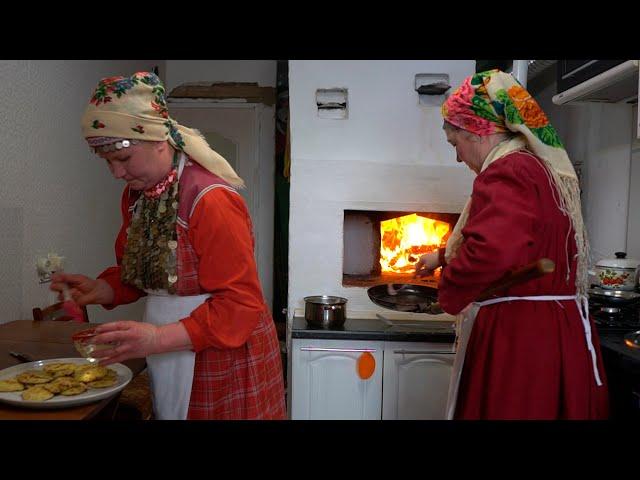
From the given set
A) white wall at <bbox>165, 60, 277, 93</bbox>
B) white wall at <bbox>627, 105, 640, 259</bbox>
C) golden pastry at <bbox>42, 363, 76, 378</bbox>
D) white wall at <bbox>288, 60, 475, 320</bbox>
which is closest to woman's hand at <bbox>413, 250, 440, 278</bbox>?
white wall at <bbox>288, 60, 475, 320</bbox>

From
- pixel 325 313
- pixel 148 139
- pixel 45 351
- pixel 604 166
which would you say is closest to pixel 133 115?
pixel 148 139

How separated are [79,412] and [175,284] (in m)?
0.30

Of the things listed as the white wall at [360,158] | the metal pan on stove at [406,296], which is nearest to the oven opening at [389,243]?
the white wall at [360,158]

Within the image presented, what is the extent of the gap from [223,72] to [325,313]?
2411mm

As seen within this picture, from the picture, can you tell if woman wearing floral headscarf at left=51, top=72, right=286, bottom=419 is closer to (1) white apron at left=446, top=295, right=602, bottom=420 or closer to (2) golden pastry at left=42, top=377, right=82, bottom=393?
(2) golden pastry at left=42, top=377, right=82, bottom=393

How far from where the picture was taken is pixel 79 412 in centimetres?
96

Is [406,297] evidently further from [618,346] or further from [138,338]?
[138,338]

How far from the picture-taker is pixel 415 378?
2.19 meters

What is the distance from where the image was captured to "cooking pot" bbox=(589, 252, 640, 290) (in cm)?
203

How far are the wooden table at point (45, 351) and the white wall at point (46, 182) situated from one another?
318 millimetres

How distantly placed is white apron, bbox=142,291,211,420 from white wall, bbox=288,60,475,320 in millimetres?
1332

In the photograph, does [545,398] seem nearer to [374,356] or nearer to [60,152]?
[374,356]

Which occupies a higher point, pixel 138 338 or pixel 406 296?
pixel 138 338
